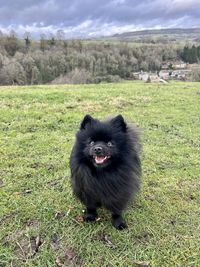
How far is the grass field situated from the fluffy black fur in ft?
1.42

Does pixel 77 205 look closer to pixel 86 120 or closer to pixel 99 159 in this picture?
pixel 99 159

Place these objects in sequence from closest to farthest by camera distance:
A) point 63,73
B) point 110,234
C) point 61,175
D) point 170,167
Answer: point 110,234, point 61,175, point 170,167, point 63,73

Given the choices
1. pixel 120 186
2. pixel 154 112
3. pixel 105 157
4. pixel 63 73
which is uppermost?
pixel 105 157

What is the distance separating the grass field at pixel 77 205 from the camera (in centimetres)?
303

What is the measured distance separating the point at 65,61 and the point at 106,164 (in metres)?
39.4

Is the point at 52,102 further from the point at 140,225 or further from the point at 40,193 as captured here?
the point at 140,225

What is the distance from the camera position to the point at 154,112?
858cm

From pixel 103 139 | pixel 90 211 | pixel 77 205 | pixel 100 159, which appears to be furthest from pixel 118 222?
pixel 103 139

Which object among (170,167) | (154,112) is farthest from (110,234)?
(154,112)

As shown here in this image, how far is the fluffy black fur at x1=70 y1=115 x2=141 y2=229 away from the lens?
3.03 meters

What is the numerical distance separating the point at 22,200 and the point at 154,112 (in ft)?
18.1

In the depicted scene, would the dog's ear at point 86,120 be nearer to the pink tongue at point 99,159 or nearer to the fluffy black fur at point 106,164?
the fluffy black fur at point 106,164

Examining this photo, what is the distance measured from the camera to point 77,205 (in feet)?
12.4

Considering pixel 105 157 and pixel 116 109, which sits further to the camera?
pixel 116 109
